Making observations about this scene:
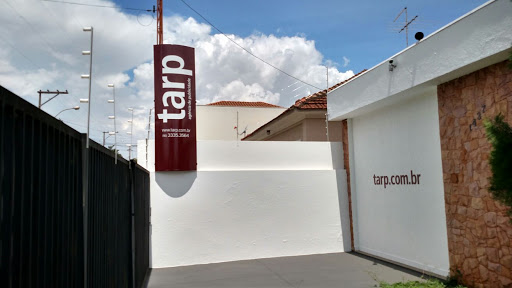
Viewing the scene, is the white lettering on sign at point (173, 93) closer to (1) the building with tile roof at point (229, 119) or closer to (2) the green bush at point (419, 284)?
(2) the green bush at point (419, 284)

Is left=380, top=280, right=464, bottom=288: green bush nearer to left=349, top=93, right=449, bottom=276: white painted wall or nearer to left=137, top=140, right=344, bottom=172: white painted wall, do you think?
left=349, top=93, right=449, bottom=276: white painted wall

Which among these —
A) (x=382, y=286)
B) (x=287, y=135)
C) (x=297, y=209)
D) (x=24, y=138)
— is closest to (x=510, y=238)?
(x=382, y=286)

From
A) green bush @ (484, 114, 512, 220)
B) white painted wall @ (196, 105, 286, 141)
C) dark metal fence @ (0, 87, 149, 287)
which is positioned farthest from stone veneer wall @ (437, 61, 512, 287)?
white painted wall @ (196, 105, 286, 141)

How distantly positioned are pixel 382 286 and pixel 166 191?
549 cm

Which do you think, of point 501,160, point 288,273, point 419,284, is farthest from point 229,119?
point 501,160

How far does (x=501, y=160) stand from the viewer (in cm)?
425

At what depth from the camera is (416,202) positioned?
29.4 feet

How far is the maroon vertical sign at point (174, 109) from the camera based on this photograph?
10.1m

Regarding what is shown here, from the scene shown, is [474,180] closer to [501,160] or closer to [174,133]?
[501,160]

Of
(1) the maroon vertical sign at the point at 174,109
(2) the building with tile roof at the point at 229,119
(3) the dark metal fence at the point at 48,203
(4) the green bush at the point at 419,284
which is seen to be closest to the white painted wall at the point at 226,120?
(2) the building with tile roof at the point at 229,119

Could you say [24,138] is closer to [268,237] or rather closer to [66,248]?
[66,248]

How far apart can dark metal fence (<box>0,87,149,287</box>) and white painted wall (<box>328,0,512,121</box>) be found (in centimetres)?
590

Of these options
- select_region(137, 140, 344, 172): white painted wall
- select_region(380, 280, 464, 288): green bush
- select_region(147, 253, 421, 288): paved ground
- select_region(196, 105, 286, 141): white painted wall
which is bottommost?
select_region(147, 253, 421, 288): paved ground

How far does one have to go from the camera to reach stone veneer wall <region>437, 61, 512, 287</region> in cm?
657
